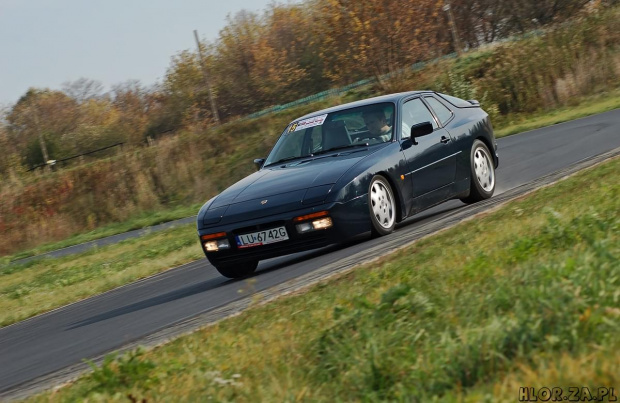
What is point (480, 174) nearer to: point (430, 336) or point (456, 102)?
point (456, 102)

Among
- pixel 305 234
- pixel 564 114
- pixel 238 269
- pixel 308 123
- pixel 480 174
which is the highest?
pixel 308 123

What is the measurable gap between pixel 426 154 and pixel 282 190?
1.96 metres

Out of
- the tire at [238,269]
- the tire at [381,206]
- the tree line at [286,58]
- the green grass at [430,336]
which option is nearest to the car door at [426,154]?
the tire at [381,206]

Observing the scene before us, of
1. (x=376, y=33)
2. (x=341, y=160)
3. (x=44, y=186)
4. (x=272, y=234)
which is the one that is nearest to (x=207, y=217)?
(x=272, y=234)

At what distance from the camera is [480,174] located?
12.1 meters

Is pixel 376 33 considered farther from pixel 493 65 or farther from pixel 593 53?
pixel 593 53

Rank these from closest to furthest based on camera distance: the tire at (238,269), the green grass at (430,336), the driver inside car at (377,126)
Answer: the green grass at (430,336) → the tire at (238,269) → the driver inside car at (377,126)

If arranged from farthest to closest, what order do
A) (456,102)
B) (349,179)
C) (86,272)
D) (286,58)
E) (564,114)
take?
(286,58), (564,114), (86,272), (456,102), (349,179)

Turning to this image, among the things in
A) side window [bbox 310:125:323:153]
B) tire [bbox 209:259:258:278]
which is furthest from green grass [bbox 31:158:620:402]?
side window [bbox 310:125:323:153]

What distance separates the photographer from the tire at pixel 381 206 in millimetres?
9938

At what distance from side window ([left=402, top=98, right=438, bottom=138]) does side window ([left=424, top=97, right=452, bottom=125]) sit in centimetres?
17

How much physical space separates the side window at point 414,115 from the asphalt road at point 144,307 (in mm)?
1063

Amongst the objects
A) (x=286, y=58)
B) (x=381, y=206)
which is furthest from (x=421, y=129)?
(x=286, y=58)

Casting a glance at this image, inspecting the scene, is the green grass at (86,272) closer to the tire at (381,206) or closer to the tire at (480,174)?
the tire at (480,174)
